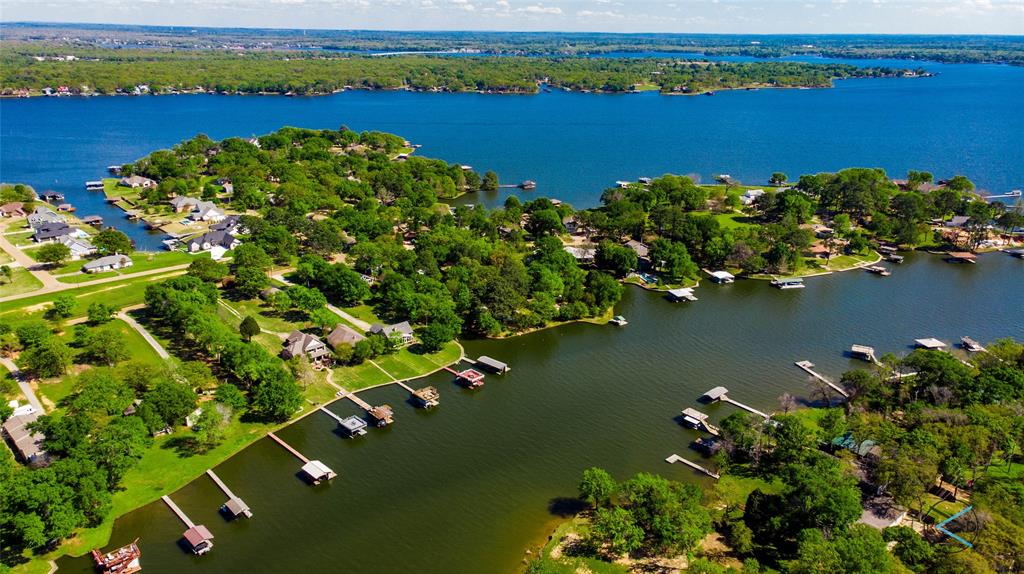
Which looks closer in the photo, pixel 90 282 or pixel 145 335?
pixel 145 335

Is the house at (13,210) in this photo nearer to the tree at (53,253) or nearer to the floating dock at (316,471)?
the tree at (53,253)

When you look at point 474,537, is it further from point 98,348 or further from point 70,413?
point 98,348

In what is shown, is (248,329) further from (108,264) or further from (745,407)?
(745,407)

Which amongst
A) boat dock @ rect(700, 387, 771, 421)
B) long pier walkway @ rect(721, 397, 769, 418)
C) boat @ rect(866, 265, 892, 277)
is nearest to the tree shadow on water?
boat dock @ rect(700, 387, 771, 421)

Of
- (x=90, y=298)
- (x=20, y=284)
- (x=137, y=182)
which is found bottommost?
(x=90, y=298)

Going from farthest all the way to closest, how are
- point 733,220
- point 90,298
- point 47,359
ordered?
Result: point 733,220 < point 90,298 < point 47,359

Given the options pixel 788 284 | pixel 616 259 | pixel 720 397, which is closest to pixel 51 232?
pixel 616 259

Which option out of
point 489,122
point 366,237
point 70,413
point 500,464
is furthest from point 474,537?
point 489,122
